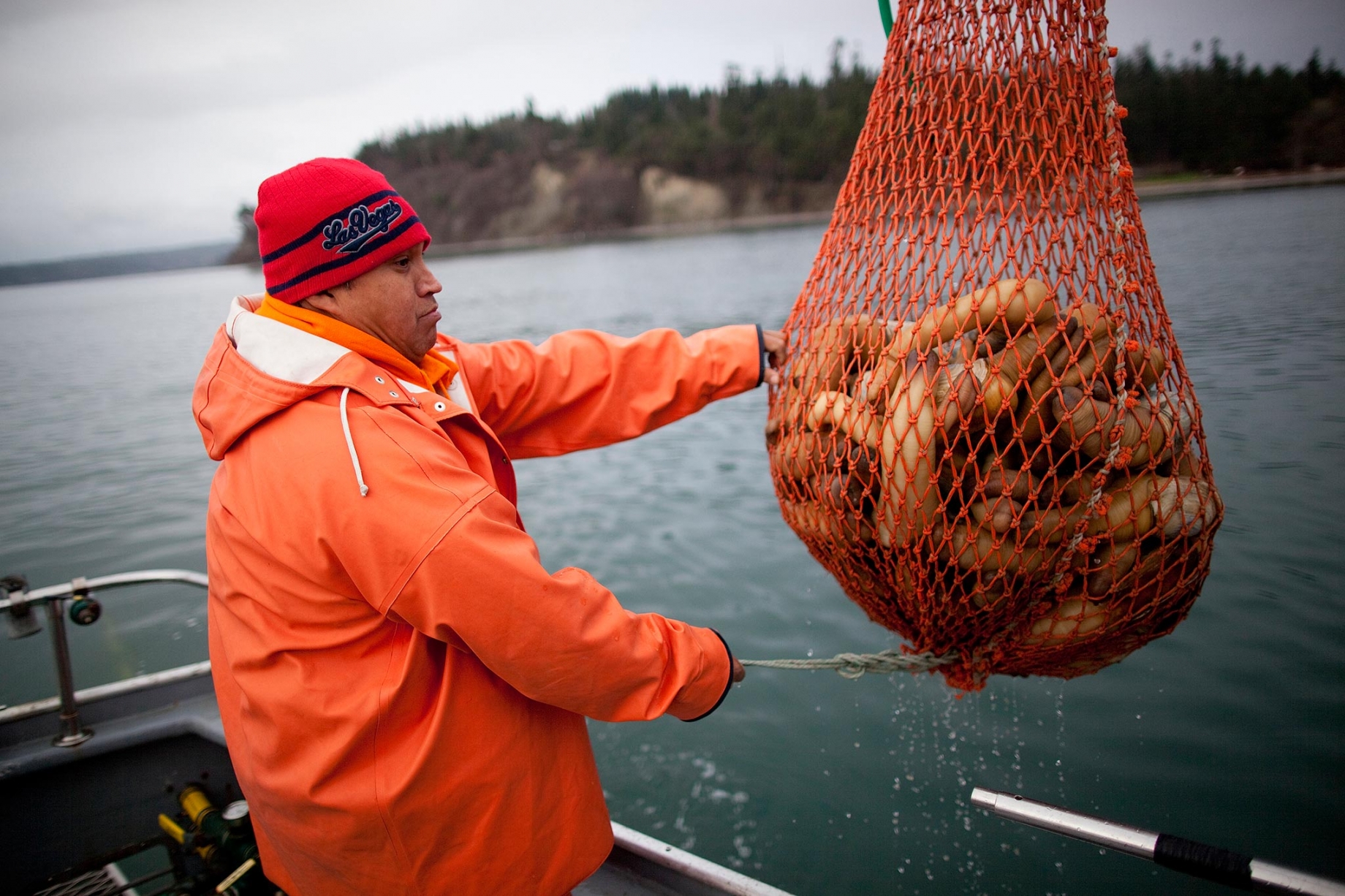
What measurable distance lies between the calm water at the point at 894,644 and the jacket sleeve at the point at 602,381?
Answer: 2.23 meters

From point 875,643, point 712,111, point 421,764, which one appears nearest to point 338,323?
point 421,764

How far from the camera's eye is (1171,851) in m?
1.38

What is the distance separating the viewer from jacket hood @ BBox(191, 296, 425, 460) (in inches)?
54.5

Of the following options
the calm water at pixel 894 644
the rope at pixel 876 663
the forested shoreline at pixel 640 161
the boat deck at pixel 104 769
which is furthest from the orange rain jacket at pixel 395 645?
the forested shoreline at pixel 640 161

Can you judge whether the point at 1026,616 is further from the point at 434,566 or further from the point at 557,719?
the point at 434,566

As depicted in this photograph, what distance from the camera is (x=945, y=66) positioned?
172 cm

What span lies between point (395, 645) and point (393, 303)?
0.63 meters

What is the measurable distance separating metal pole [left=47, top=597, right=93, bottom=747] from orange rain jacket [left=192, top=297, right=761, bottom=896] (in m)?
1.39

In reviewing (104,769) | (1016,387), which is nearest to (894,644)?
(1016,387)

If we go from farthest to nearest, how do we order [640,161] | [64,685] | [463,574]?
[640,161]
[64,685]
[463,574]

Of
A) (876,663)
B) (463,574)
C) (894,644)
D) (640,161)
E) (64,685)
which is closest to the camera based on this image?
(463,574)

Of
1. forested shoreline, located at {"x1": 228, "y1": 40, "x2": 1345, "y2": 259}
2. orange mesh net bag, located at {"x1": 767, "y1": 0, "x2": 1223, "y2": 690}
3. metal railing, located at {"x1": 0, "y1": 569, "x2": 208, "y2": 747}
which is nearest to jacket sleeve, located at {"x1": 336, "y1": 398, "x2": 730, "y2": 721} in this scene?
orange mesh net bag, located at {"x1": 767, "y1": 0, "x2": 1223, "y2": 690}

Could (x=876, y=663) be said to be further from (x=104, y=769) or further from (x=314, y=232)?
(x=104, y=769)

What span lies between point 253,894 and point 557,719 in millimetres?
1391
